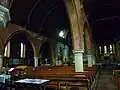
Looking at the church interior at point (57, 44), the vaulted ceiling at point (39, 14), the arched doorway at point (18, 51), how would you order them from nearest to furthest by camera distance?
the church interior at point (57, 44) → the vaulted ceiling at point (39, 14) → the arched doorway at point (18, 51)

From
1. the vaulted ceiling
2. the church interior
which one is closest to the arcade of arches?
the church interior

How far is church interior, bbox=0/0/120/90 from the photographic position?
7379mm

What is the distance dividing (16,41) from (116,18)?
13.4 metres

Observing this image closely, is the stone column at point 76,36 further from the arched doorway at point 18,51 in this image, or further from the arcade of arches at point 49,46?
the arched doorway at point 18,51

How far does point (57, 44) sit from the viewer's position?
964 inches

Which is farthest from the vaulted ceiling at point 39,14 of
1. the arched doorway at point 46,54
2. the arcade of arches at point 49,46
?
the arched doorway at point 46,54

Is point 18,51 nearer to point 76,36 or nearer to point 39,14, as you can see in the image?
point 39,14

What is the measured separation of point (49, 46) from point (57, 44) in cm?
218

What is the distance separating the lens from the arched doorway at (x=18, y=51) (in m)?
17.1

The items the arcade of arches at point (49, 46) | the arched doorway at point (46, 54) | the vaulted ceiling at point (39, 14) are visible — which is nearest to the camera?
the arcade of arches at point (49, 46)

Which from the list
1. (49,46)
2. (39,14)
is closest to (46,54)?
(49,46)

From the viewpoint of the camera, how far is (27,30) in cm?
1633

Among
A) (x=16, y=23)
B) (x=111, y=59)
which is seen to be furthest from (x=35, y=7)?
(x=111, y=59)

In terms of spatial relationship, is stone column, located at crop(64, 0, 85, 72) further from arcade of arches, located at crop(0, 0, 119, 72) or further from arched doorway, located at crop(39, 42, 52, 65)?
arched doorway, located at crop(39, 42, 52, 65)
